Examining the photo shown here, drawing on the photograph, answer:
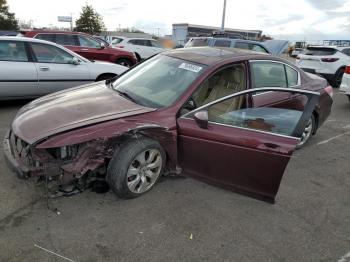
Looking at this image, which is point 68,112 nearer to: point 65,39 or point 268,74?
point 268,74

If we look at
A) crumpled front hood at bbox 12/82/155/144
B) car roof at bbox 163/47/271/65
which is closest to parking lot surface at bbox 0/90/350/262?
crumpled front hood at bbox 12/82/155/144

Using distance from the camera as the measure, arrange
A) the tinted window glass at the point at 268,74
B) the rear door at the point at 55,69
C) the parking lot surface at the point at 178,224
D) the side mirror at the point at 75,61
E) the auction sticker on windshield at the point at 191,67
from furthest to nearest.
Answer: the side mirror at the point at 75,61, the rear door at the point at 55,69, the tinted window glass at the point at 268,74, the auction sticker on windshield at the point at 191,67, the parking lot surface at the point at 178,224

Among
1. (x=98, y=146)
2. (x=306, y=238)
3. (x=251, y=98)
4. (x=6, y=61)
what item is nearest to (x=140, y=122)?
(x=98, y=146)

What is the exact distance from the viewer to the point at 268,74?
439 cm

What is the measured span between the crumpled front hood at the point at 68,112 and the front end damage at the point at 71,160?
158mm

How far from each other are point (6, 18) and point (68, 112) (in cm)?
4785

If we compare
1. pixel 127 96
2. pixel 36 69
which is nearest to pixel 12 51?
pixel 36 69

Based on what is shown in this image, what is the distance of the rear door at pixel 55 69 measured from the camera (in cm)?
664

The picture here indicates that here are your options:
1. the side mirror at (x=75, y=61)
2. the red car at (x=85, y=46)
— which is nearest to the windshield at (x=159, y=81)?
the side mirror at (x=75, y=61)

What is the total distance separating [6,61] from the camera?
6320 mm

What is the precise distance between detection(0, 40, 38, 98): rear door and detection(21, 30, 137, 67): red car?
4.27 meters

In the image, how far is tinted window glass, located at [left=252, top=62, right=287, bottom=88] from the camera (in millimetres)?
4156

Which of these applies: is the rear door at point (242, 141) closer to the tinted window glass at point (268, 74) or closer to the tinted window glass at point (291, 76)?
the tinted window glass at point (268, 74)

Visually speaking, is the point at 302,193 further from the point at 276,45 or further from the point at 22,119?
the point at 276,45
